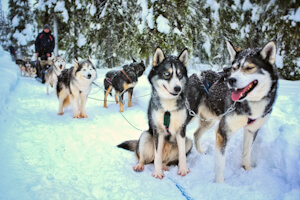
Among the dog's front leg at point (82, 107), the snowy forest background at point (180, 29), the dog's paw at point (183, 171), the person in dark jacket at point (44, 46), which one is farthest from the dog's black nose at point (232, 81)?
the person in dark jacket at point (44, 46)

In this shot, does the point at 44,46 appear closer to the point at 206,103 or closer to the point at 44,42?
the point at 44,42

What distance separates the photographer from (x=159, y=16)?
7289 mm

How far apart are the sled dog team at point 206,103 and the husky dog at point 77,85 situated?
2543 millimetres

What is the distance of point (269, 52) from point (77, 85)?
449 centimetres

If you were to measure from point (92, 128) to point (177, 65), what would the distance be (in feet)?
8.85

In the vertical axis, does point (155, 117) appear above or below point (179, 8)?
below

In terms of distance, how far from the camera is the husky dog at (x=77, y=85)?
518 centimetres

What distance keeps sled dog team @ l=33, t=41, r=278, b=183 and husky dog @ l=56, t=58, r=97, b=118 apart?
100 inches

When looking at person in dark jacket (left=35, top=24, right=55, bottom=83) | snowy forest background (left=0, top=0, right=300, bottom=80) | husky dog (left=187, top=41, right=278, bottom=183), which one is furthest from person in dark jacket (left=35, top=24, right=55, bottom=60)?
husky dog (left=187, top=41, right=278, bottom=183)

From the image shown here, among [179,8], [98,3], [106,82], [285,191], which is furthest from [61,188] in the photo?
[98,3]

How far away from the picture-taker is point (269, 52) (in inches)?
76.6

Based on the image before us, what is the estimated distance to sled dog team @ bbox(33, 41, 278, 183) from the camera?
1.97 meters

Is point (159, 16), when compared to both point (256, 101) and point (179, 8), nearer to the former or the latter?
point (179, 8)

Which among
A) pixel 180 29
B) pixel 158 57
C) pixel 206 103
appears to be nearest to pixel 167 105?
pixel 158 57
